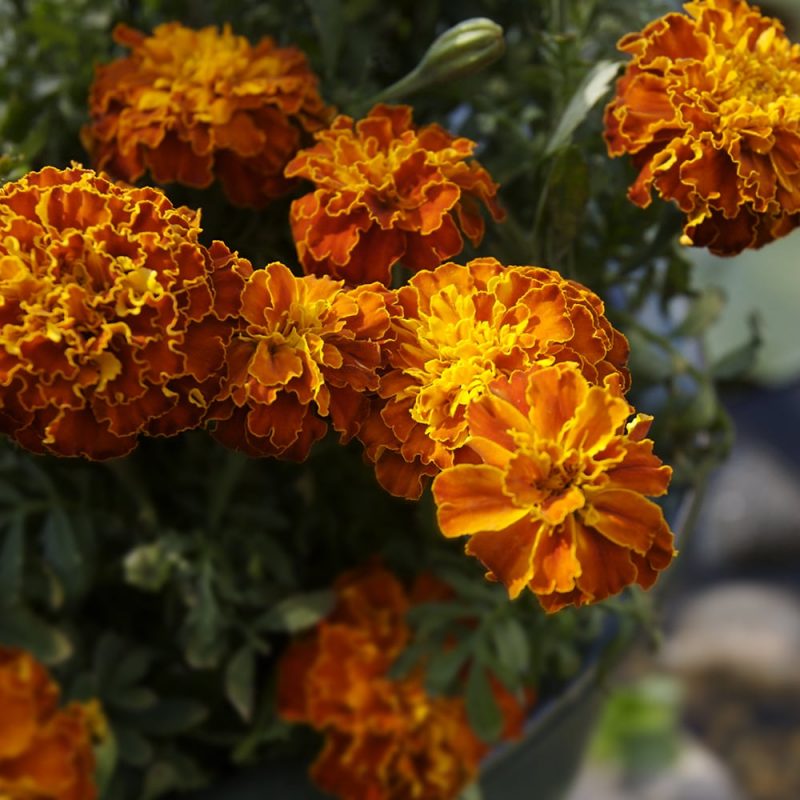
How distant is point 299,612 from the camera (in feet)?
1.77

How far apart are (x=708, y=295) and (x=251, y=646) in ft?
0.92

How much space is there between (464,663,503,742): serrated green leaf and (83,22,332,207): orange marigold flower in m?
0.23

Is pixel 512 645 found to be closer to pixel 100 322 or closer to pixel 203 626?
pixel 203 626

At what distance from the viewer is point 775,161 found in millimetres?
380

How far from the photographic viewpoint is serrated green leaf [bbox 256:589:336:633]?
1.76 feet

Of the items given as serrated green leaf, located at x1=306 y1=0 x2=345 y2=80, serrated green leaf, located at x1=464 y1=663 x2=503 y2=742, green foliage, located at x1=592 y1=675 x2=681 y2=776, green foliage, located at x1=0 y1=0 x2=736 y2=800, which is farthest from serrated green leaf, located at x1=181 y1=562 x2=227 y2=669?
green foliage, located at x1=592 y1=675 x2=681 y2=776


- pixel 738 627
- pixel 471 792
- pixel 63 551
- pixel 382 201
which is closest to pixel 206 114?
pixel 382 201

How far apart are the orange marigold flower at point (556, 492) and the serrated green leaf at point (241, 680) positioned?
0.82 feet

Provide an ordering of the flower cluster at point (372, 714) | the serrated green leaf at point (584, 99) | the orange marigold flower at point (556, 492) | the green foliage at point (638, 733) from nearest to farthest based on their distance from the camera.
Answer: the orange marigold flower at point (556, 492), the serrated green leaf at point (584, 99), the flower cluster at point (372, 714), the green foliage at point (638, 733)

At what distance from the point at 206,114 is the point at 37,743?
0.84 feet

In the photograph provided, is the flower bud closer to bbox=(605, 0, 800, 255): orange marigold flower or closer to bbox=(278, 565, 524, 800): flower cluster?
bbox=(605, 0, 800, 255): orange marigold flower

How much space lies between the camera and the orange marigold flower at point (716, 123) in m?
0.38

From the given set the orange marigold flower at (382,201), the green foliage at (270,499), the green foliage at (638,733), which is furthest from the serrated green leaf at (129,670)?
the green foliage at (638,733)

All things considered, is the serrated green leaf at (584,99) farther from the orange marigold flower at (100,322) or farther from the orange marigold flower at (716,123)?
the orange marigold flower at (100,322)
